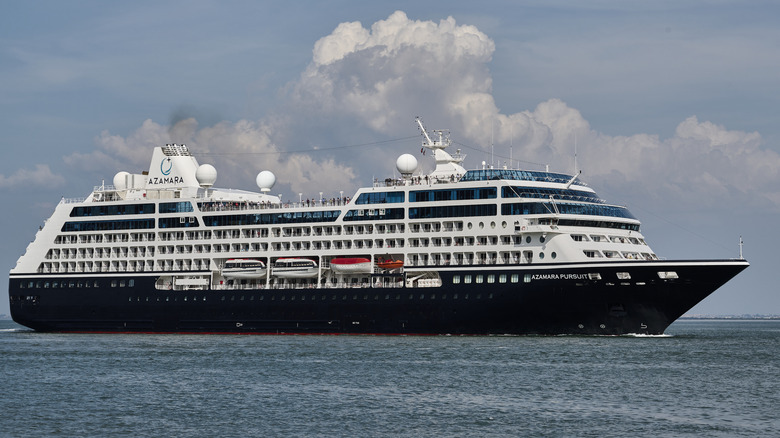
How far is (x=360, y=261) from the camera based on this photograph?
Result: 260 feet

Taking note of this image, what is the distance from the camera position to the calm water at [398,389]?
38188 millimetres

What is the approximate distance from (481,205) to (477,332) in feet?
31.4

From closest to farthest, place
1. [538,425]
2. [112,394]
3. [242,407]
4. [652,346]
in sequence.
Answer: [538,425], [242,407], [112,394], [652,346]

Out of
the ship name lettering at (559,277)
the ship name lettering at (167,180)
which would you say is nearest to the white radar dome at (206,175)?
the ship name lettering at (167,180)

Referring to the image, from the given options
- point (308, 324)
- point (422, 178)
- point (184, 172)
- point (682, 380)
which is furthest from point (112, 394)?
point (184, 172)

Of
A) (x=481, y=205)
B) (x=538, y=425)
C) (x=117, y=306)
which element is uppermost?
(x=481, y=205)

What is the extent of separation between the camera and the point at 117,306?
87562 millimetres

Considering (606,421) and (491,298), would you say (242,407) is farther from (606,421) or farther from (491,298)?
(491,298)

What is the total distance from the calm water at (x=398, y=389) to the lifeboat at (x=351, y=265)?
844 cm

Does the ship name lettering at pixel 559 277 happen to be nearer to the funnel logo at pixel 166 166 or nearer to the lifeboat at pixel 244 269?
the lifeboat at pixel 244 269

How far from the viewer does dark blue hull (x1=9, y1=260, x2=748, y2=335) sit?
6875 centimetres

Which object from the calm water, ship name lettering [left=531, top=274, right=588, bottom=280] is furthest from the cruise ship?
the calm water

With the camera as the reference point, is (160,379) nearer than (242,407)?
No

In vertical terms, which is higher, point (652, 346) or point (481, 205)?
point (481, 205)
